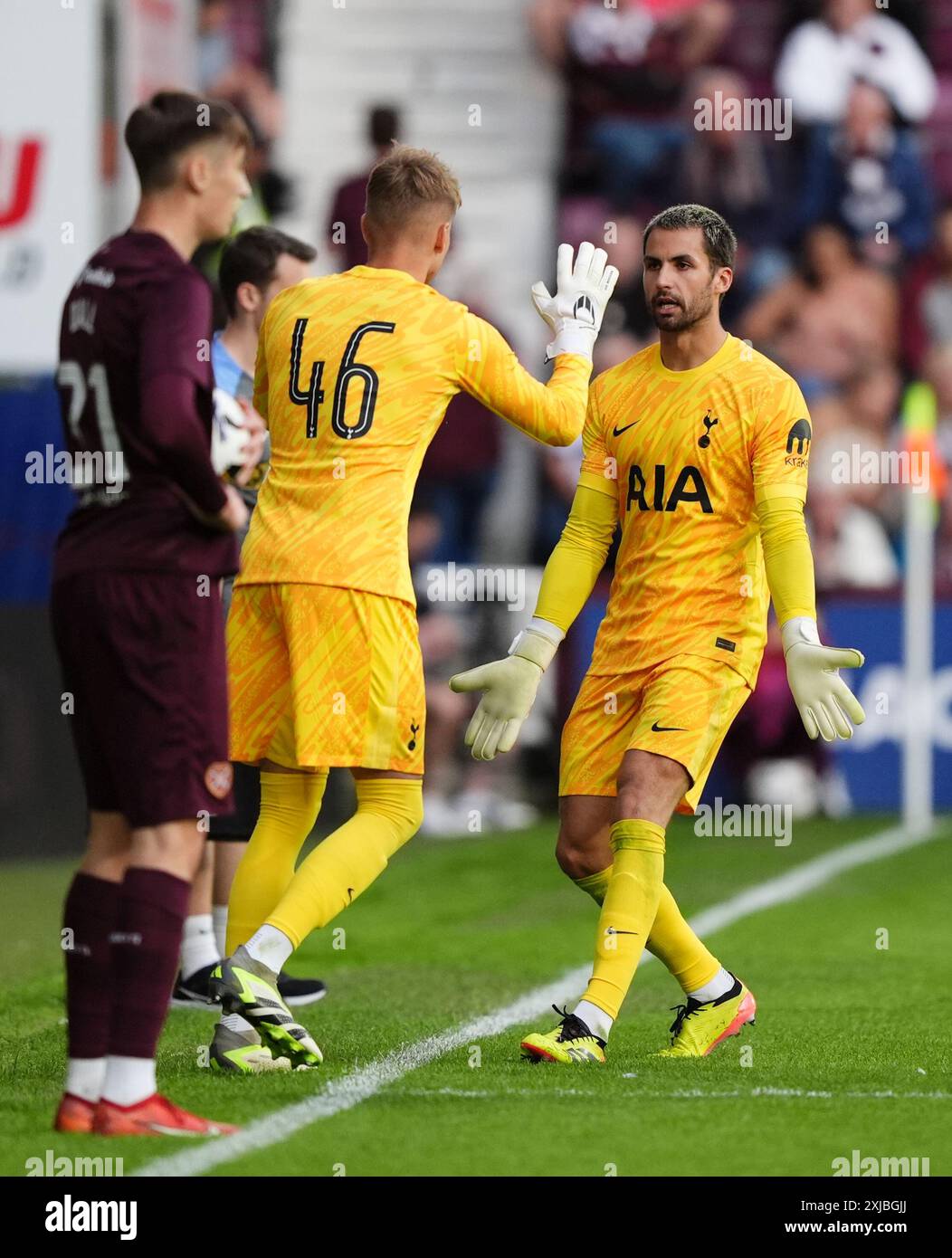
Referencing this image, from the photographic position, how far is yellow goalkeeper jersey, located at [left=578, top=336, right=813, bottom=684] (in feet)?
19.5

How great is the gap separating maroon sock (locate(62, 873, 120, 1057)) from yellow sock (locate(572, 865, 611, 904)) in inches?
68.7

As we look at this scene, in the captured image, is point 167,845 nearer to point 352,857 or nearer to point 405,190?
point 352,857

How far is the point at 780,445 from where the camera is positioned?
5.85m

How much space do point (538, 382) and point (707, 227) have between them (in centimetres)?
83

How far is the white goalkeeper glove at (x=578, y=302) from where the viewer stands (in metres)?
5.82

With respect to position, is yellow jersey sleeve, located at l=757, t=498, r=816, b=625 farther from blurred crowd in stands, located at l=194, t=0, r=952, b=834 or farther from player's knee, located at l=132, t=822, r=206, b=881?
blurred crowd in stands, located at l=194, t=0, r=952, b=834

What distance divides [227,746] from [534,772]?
33.1 ft

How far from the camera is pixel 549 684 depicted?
47.8 feet

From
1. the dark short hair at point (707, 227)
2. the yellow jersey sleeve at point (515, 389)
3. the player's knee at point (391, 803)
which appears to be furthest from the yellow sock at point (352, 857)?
the dark short hair at point (707, 227)

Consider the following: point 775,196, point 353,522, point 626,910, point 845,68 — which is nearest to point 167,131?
point 353,522

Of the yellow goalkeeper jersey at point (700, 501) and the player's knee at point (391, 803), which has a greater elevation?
the yellow goalkeeper jersey at point (700, 501)

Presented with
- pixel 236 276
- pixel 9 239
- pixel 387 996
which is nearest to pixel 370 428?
pixel 236 276

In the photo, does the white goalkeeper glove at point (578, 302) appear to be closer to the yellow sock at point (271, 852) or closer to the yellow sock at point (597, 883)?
the yellow sock at point (271, 852)
